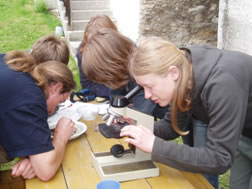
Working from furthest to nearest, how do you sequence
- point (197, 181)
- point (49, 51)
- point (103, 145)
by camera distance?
point (49, 51), point (103, 145), point (197, 181)

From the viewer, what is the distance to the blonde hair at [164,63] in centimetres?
147

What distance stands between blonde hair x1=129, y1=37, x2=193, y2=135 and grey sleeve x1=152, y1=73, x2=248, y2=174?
102 mm

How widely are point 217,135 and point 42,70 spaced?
3.85 ft

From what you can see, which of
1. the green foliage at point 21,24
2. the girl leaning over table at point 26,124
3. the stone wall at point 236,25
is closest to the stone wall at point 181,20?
the stone wall at point 236,25

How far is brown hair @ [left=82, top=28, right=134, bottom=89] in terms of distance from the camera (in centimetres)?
206

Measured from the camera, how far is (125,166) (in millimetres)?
1643

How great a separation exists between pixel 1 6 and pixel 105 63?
315 inches

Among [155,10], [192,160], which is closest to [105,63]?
[192,160]

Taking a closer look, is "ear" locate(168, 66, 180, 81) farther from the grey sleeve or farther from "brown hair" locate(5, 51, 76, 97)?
"brown hair" locate(5, 51, 76, 97)

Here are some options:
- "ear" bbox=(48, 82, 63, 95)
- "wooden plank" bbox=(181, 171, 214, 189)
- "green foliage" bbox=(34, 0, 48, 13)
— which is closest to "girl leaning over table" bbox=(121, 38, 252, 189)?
"wooden plank" bbox=(181, 171, 214, 189)

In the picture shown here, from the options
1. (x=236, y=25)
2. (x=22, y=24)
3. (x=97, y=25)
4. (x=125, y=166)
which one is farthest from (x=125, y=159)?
(x=22, y=24)

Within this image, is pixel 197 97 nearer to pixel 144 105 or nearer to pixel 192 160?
pixel 192 160

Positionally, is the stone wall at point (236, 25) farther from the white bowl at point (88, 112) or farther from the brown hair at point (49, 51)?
the brown hair at point (49, 51)

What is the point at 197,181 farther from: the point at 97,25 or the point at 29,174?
the point at 97,25
